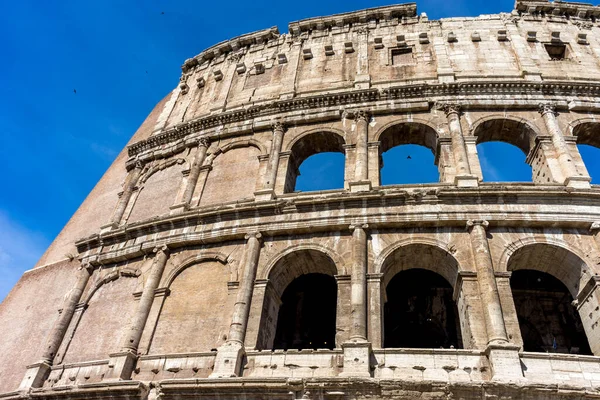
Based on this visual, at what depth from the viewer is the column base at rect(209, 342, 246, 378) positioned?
385 inches

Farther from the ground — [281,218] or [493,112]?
[493,112]

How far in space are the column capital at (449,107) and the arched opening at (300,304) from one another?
5922mm

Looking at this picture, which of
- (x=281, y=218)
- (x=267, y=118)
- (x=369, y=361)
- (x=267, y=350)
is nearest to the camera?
(x=369, y=361)

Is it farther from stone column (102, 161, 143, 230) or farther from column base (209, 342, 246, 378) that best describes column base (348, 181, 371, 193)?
stone column (102, 161, 143, 230)

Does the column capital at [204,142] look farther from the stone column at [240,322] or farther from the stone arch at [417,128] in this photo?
the stone arch at [417,128]

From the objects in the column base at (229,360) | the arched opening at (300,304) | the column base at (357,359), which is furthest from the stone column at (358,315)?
the column base at (229,360)

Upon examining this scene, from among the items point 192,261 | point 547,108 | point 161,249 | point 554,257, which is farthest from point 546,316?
point 161,249

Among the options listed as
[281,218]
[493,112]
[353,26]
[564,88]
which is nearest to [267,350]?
[281,218]

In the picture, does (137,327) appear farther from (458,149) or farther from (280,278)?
(458,149)

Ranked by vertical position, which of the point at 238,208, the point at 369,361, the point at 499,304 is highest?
the point at 238,208

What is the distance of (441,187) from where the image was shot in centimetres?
1197

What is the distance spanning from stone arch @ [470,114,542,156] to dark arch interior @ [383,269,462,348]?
4.39 metres

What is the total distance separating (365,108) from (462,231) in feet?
17.3

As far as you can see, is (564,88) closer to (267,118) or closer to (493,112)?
(493,112)
